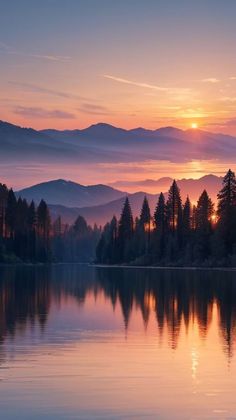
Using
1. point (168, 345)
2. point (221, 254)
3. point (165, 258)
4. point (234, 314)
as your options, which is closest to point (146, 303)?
point (234, 314)

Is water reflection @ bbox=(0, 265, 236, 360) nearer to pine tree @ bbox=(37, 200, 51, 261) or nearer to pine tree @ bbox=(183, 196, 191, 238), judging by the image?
pine tree @ bbox=(183, 196, 191, 238)

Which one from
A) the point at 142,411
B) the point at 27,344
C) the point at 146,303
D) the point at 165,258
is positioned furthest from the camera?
the point at 165,258

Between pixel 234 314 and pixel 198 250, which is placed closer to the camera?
pixel 234 314

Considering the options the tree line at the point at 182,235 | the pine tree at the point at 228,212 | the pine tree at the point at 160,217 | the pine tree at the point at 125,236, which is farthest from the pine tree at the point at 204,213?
the pine tree at the point at 125,236

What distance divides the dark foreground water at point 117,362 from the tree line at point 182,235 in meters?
75.1

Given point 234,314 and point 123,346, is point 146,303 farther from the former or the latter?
point 123,346

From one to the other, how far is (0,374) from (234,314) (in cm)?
2032

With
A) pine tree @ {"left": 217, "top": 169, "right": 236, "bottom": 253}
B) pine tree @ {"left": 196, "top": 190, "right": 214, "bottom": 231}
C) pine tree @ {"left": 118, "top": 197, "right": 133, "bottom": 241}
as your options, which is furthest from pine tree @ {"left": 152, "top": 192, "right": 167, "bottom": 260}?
pine tree @ {"left": 217, "top": 169, "right": 236, "bottom": 253}

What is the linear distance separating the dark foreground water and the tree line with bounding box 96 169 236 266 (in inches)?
2956

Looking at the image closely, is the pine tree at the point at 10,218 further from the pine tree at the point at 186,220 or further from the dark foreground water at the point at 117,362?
the dark foreground water at the point at 117,362

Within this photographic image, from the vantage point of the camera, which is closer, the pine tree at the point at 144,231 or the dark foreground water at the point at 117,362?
the dark foreground water at the point at 117,362

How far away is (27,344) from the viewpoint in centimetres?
2727

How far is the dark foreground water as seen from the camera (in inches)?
700

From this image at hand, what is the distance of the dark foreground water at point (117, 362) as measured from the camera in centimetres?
1778
